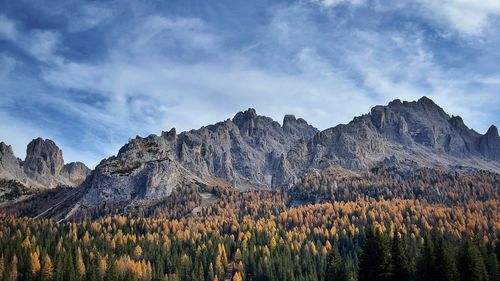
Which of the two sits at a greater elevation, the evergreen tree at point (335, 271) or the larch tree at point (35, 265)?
the larch tree at point (35, 265)

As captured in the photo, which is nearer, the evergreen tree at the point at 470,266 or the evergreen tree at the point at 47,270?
the evergreen tree at the point at 470,266

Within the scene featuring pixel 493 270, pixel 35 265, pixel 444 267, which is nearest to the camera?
pixel 444 267

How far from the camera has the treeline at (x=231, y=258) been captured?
63.0 m

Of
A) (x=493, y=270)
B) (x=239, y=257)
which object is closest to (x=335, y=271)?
(x=493, y=270)

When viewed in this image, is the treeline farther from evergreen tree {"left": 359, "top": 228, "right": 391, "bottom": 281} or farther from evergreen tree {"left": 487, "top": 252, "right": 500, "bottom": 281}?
evergreen tree {"left": 487, "top": 252, "right": 500, "bottom": 281}

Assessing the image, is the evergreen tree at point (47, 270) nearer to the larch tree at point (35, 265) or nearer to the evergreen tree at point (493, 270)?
the larch tree at point (35, 265)

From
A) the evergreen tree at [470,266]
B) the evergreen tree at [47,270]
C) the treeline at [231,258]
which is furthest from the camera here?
the evergreen tree at [47,270]

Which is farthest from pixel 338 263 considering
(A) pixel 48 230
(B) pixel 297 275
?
(A) pixel 48 230

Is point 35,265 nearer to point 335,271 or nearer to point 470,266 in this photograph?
A: point 335,271

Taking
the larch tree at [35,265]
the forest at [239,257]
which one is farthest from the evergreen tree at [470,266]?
the larch tree at [35,265]

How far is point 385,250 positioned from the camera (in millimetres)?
58344

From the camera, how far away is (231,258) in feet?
567

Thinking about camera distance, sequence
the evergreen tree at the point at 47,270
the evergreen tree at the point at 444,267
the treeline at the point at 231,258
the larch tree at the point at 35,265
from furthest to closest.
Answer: the larch tree at the point at 35,265
the evergreen tree at the point at 47,270
the treeline at the point at 231,258
the evergreen tree at the point at 444,267

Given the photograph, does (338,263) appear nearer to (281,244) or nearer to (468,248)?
(468,248)
